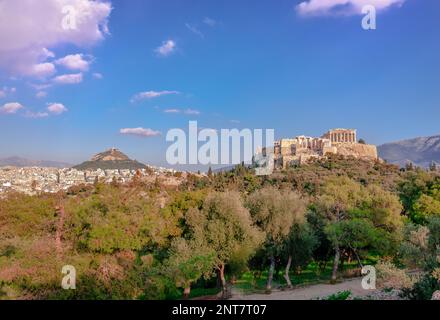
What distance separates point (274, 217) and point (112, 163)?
84762 mm

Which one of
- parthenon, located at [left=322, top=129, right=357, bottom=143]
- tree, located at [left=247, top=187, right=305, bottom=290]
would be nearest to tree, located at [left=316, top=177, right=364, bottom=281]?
tree, located at [left=247, top=187, right=305, bottom=290]

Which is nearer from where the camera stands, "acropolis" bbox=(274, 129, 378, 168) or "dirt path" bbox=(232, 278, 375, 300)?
"dirt path" bbox=(232, 278, 375, 300)

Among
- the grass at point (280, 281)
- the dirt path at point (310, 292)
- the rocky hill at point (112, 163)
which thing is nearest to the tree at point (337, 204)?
the dirt path at point (310, 292)

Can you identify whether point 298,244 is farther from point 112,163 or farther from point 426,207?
Result: point 112,163

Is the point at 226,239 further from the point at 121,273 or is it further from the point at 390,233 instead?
the point at 390,233

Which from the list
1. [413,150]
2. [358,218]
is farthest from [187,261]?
[413,150]

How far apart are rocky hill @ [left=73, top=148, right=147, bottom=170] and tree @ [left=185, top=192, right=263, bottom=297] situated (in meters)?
79.9

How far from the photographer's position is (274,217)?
22625 millimetres

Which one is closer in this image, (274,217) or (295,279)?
(274,217)

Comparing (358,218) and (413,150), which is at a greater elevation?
(413,150)

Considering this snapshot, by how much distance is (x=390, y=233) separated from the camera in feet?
85.8

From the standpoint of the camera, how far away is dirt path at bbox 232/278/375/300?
65.4 ft

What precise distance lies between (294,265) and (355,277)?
13.2 ft

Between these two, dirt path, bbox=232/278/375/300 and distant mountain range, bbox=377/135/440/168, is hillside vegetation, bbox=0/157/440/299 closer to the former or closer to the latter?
dirt path, bbox=232/278/375/300
